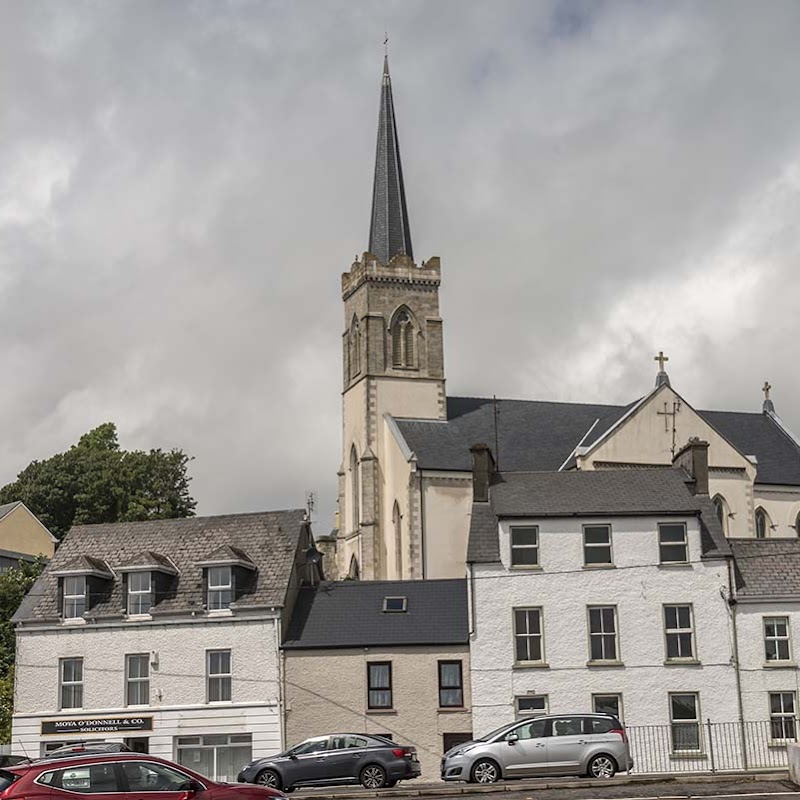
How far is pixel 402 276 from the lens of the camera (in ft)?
262

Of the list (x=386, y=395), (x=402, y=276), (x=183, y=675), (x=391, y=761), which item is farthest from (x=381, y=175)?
(x=391, y=761)

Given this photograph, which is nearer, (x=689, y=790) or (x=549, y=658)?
(x=689, y=790)

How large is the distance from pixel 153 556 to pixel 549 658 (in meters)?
14.1

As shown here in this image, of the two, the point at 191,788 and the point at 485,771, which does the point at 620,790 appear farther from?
the point at 191,788

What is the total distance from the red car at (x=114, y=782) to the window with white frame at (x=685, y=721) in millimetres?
22657

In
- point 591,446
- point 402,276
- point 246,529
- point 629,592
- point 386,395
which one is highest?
point 402,276

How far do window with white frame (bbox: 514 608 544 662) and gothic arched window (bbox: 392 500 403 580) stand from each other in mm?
26551

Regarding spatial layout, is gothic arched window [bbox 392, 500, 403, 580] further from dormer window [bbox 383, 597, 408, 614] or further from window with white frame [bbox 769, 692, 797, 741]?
window with white frame [bbox 769, 692, 797, 741]

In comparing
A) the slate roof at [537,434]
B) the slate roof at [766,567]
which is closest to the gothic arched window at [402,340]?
the slate roof at [537,434]

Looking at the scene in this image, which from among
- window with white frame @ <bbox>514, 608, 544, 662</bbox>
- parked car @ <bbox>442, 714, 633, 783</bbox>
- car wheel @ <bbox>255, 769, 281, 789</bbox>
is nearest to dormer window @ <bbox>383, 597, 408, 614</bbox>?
window with white frame @ <bbox>514, 608, 544, 662</bbox>

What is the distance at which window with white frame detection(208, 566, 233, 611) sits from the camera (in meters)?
44.4

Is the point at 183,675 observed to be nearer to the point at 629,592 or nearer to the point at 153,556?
the point at 153,556

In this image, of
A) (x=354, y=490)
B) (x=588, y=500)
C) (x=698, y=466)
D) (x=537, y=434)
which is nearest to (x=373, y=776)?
(x=588, y=500)

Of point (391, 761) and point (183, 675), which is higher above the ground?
point (183, 675)
